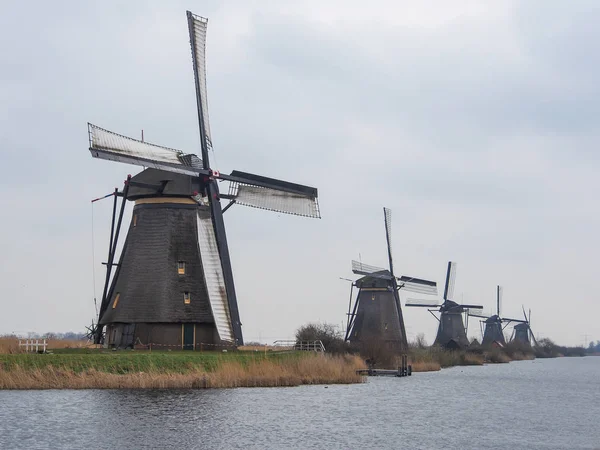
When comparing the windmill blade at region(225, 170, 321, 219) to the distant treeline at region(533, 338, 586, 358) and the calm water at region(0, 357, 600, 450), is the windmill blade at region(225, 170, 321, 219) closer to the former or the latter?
A: the calm water at region(0, 357, 600, 450)

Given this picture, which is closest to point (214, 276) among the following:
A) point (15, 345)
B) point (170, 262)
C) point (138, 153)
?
point (170, 262)

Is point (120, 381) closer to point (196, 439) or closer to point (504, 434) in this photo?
point (196, 439)

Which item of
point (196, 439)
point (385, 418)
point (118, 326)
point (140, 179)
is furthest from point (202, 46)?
point (196, 439)

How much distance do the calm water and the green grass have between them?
3.15 feet

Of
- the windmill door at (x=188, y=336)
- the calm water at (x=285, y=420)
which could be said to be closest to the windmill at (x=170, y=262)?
the windmill door at (x=188, y=336)

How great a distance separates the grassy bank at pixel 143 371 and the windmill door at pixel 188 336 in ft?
6.42

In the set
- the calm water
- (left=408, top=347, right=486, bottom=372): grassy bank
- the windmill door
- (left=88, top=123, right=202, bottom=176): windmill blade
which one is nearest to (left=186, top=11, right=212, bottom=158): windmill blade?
(left=88, top=123, right=202, bottom=176): windmill blade

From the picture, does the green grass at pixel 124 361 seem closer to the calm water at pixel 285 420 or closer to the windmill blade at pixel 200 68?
the calm water at pixel 285 420

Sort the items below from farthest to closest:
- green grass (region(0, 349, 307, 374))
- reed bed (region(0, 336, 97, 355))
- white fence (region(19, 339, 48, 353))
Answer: white fence (region(19, 339, 48, 353)), reed bed (region(0, 336, 97, 355)), green grass (region(0, 349, 307, 374))

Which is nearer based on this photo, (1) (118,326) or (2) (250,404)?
(2) (250,404)

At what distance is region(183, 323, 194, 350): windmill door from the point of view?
121 feet

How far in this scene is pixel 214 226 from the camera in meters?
38.2

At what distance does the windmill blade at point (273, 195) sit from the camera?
39.8 metres

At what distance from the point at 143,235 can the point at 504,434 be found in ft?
58.4
